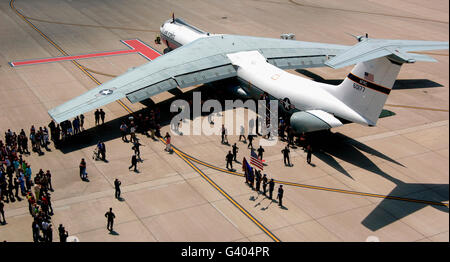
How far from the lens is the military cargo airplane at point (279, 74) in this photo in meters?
33.2

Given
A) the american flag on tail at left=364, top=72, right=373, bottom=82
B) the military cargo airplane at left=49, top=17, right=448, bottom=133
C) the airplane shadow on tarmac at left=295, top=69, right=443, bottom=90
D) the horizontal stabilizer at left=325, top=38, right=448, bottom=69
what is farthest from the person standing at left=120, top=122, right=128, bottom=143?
the airplane shadow on tarmac at left=295, top=69, right=443, bottom=90

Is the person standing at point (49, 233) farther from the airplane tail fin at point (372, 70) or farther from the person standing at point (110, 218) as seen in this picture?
the airplane tail fin at point (372, 70)

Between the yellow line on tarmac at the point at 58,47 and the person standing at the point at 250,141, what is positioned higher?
the yellow line on tarmac at the point at 58,47

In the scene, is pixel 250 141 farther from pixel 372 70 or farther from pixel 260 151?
pixel 372 70

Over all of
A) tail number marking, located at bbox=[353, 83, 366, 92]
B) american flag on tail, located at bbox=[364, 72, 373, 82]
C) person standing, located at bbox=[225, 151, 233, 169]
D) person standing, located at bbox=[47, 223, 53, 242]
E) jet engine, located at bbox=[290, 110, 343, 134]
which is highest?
american flag on tail, located at bbox=[364, 72, 373, 82]

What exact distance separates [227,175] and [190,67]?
13861mm

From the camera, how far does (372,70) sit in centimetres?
3450

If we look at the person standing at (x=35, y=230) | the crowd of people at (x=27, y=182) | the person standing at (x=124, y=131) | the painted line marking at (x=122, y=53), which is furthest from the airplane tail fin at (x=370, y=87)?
the painted line marking at (x=122, y=53)

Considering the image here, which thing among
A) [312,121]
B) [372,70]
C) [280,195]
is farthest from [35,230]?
[372,70]

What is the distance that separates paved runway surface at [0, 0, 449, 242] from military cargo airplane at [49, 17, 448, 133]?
316 centimetres

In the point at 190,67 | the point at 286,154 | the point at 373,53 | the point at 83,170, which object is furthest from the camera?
Answer: the point at 190,67

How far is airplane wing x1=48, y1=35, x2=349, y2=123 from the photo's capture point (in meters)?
39.6

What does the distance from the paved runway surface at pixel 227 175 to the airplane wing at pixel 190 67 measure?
3089mm

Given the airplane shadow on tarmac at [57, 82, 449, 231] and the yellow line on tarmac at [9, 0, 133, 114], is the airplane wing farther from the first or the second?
the yellow line on tarmac at [9, 0, 133, 114]
